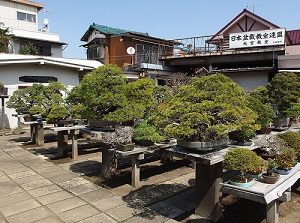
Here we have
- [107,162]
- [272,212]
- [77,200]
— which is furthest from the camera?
[107,162]

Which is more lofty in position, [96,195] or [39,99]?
[39,99]

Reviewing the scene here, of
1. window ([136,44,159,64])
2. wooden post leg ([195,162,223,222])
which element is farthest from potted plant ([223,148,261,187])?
window ([136,44,159,64])

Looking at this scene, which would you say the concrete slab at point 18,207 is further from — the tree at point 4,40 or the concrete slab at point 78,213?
the tree at point 4,40

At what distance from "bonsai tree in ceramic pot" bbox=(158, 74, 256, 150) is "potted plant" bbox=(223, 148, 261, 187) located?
0.43 m

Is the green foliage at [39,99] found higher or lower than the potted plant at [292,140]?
higher

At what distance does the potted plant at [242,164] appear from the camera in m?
3.64

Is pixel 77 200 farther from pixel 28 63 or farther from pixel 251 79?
pixel 251 79

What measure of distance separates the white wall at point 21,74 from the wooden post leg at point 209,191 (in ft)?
44.6

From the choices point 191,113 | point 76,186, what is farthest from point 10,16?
point 191,113

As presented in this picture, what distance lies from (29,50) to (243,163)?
21.2 metres

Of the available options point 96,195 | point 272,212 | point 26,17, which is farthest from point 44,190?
point 26,17

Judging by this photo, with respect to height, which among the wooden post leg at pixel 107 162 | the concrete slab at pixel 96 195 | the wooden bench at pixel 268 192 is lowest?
the concrete slab at pixel 96 195

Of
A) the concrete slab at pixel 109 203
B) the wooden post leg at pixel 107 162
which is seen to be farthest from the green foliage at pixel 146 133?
the concrete slab at pixel 109 203

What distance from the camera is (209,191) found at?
438 cm
